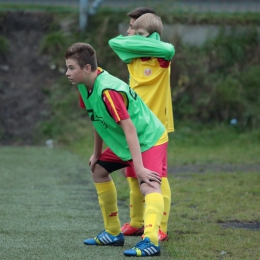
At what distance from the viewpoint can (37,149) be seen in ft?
36.3

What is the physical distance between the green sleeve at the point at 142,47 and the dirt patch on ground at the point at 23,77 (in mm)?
6510

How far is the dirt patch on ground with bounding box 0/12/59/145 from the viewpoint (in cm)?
1216

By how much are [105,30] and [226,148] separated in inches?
148

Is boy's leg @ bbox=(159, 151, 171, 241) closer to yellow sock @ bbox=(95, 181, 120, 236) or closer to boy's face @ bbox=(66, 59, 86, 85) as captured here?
yellow sock @ bbox=(95, 181, 120, 236)

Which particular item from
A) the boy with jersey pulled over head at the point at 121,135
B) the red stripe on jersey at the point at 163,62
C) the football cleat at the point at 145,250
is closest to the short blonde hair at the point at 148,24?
the red stripe on jersey at the point at 163,62

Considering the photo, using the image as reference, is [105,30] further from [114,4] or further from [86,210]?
[86,210]

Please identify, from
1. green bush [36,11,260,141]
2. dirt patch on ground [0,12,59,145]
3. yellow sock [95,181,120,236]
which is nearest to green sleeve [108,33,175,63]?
yellow sock [95,181,120,236]

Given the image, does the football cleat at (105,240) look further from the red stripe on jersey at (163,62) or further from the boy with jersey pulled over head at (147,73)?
the red stripe on jersey at (163,62)

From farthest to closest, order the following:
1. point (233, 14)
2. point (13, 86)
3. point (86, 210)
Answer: point (233, 14), point (13, 86), point (86, 210)

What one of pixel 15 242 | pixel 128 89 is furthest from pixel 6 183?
pixel 128 89

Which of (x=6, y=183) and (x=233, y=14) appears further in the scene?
(x=233, y=14)

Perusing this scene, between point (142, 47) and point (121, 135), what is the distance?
1064 millimetres

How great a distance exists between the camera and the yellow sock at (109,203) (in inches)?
193

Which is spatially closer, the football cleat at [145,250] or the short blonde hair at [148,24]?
the football cleat at [145,250]
